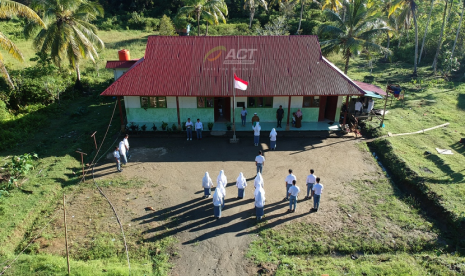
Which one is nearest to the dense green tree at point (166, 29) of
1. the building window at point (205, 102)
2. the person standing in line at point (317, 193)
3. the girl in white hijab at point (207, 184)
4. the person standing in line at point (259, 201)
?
the building window at point (205, 102)

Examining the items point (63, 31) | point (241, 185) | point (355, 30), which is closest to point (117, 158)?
point (241, 185)

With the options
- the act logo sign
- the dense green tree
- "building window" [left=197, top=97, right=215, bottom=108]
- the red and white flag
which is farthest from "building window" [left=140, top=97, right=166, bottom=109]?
the dense green tree

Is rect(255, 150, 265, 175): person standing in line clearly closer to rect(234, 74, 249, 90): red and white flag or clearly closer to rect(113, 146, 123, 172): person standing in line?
rect(234, 74, 249, 90): red and white flag

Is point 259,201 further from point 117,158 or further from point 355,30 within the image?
point 355,30

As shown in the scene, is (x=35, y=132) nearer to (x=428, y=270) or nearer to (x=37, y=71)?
(x=37, y=71)

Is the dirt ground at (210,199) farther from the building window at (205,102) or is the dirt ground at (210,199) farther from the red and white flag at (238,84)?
the red and white flag at (238,84)

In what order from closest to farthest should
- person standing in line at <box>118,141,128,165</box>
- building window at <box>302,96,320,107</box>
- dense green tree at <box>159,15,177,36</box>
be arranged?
person standing in line at <box>118,141,128,165</box> < building window at <box>302,96,320,107</box> < dense green tree at <box>159,15,177,36</box>
